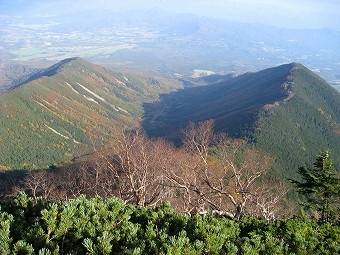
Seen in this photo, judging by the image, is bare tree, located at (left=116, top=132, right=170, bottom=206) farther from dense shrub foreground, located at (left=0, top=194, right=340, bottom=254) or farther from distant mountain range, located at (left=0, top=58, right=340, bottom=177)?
distant mountain range, located at (left=0, top=58, right=340, bottom=177)

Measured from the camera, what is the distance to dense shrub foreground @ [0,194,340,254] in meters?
6.26

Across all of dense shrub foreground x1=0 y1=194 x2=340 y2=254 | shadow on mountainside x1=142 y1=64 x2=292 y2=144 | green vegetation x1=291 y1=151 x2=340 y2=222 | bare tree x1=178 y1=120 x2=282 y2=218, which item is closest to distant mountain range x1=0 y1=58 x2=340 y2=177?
shadow on mountainside x1=142 y1=64 x2=292 y2=144

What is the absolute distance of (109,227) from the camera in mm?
7242

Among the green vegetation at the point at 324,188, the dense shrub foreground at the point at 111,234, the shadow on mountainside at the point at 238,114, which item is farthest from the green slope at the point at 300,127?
the dense shrub foreground at the point at 111,234

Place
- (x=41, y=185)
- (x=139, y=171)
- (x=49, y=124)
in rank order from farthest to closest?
(x=49, y=124) < (x=41, y=185) < (x=139, y=171)

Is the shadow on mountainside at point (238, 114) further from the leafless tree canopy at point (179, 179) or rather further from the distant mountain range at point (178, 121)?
the leafless tree canopy at point (179, 179)

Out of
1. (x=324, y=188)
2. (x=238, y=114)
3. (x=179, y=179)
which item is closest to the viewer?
(x=324, y=188)

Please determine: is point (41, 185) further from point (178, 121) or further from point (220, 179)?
point (178, 121)

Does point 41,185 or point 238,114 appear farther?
point 238,114

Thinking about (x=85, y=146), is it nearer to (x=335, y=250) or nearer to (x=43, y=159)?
(x=43, y=159)

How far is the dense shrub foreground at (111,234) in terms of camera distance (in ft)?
20.5

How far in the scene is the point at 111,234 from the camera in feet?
22.6

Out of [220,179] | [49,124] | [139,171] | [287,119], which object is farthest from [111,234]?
[49,124]

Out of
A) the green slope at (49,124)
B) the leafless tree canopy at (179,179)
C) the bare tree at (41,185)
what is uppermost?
the leafless tree canopy at (179,179)
